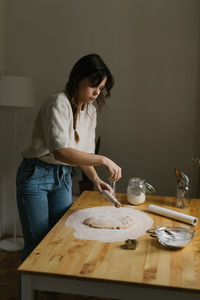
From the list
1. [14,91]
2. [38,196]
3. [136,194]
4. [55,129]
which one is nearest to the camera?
[55,129]

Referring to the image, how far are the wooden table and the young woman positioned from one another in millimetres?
408

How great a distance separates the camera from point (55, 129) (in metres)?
1.64

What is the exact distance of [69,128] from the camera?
1.78 metres

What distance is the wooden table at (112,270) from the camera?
3.58ft

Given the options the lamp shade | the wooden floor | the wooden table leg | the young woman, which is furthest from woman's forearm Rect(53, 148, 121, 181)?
the lamp shade

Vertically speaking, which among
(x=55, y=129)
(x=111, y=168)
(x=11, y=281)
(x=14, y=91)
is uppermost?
(x=14, y=91)

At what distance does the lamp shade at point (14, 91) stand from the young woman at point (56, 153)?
1122 millimetres

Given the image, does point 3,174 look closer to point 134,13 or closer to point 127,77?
point 127,77

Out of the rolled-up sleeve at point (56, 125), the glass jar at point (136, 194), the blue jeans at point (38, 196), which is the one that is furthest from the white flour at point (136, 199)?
the rolled-up sleeve at point (56, 125)

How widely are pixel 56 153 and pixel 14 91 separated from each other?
1.40 m

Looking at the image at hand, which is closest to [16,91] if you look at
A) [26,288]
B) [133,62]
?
[133,62]

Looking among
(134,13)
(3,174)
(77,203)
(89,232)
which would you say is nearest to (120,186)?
(3,174)

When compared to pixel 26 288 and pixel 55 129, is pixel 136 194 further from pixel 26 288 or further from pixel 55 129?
pixel 26 288

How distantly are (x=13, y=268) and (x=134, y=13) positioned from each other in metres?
2.31
